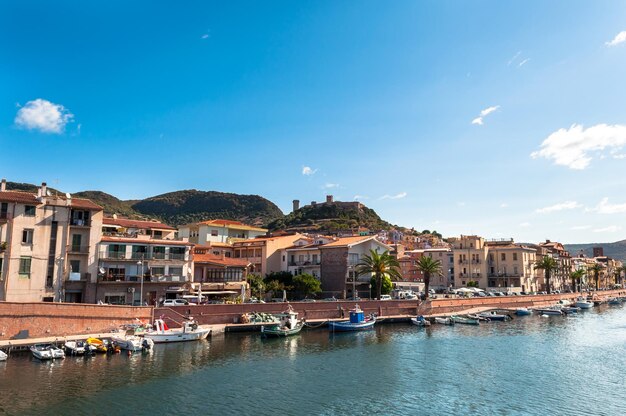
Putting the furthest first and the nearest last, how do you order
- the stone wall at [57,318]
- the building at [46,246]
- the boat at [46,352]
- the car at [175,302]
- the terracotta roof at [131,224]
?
the terracotta roof at [131,224]
the car at [175,302]
the building at [46,246]
the stone wall at [57,318]
the boat at [46,352]

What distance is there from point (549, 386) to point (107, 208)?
5413 inches

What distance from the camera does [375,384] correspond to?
36.6 m

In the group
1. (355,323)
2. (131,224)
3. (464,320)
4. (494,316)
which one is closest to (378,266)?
(355,323)

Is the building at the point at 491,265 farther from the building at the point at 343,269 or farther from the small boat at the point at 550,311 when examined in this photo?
the building at the point at 343,269

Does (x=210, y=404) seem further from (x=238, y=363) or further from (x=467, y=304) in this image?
(x=467, y=304)

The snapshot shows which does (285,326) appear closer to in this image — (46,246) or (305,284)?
(305,284)

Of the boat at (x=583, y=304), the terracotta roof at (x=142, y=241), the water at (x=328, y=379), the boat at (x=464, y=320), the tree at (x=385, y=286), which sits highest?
the terracotta roof at (x=142, y=241)

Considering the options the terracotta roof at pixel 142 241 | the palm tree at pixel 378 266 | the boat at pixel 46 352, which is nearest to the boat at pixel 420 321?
the palm tree at pixel 378 266

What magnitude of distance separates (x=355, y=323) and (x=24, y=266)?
1591 inches

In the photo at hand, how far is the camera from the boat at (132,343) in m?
45.0

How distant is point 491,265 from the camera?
119 metres

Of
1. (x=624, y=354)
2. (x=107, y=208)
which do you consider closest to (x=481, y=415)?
(x=624, y=354)

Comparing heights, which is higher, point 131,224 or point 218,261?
point 131,224

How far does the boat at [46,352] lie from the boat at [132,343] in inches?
208
